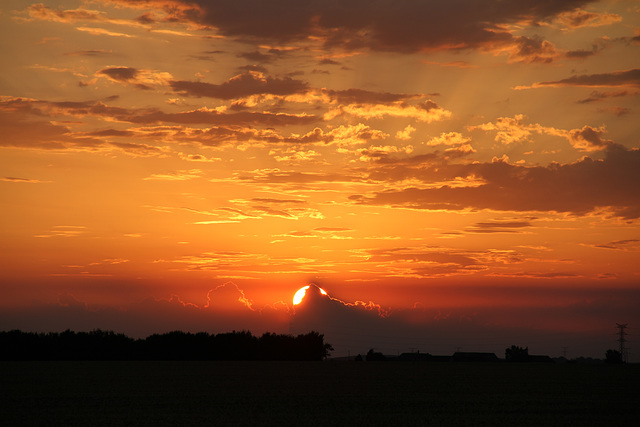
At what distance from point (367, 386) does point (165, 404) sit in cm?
2051

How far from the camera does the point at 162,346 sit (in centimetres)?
14112

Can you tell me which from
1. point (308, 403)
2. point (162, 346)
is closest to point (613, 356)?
point (162, 346)

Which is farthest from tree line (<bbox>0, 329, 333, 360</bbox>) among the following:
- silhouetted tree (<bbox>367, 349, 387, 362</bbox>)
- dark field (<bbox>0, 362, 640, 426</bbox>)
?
dark field (<bbox>0, 362, 640, 426</bbox>)

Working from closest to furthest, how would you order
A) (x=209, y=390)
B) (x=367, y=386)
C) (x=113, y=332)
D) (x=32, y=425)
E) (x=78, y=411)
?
(x=32, y=425), (x=78, y=411), (x=209, y=390), (x=367, y=386), (x=113, y=332)

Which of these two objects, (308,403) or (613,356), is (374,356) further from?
(308,403)

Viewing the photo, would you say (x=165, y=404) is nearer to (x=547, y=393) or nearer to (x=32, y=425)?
(x=32, y=425)

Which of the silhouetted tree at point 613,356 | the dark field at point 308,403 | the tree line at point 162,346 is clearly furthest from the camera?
the silhouetted tree at point 613,356

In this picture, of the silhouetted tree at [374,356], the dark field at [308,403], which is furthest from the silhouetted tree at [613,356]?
the dark field at [308,403]

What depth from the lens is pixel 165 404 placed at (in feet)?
137

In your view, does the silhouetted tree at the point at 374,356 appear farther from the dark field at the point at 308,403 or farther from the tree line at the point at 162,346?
the dark field at the point at 308,403

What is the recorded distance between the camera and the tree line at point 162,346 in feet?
424

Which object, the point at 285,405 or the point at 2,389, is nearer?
the point at 285,405

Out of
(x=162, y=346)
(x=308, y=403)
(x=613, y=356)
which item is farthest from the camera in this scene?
(x=613, y=356)


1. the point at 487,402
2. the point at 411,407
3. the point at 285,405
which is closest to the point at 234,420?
the point at 285,405
